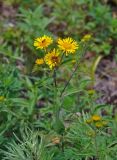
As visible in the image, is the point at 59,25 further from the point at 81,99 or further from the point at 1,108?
the point at 1,108

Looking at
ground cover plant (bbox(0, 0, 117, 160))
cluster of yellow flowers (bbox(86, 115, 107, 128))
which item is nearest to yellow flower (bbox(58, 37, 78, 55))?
ground cover plant (bbox(0, 0, 117, 160))

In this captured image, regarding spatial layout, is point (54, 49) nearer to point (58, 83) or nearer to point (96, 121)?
point (96, 121)

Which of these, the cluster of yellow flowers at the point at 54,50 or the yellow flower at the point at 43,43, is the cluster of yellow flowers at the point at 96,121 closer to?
the cluster of yellow flowers at the point at 54,50

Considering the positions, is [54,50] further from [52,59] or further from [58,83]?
[58,83]

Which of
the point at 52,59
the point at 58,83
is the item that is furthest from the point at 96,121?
the point at 58,83

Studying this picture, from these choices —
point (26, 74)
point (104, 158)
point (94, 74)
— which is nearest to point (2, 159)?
point (104, 158)

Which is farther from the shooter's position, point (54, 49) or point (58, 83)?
point (58, 83)

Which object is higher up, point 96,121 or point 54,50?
point 54,50

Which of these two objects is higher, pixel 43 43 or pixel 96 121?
pixel 43 43

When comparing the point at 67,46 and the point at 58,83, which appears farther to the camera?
the point at 58,83

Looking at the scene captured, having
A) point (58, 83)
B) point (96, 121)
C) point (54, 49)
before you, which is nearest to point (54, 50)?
point (54, 49)
